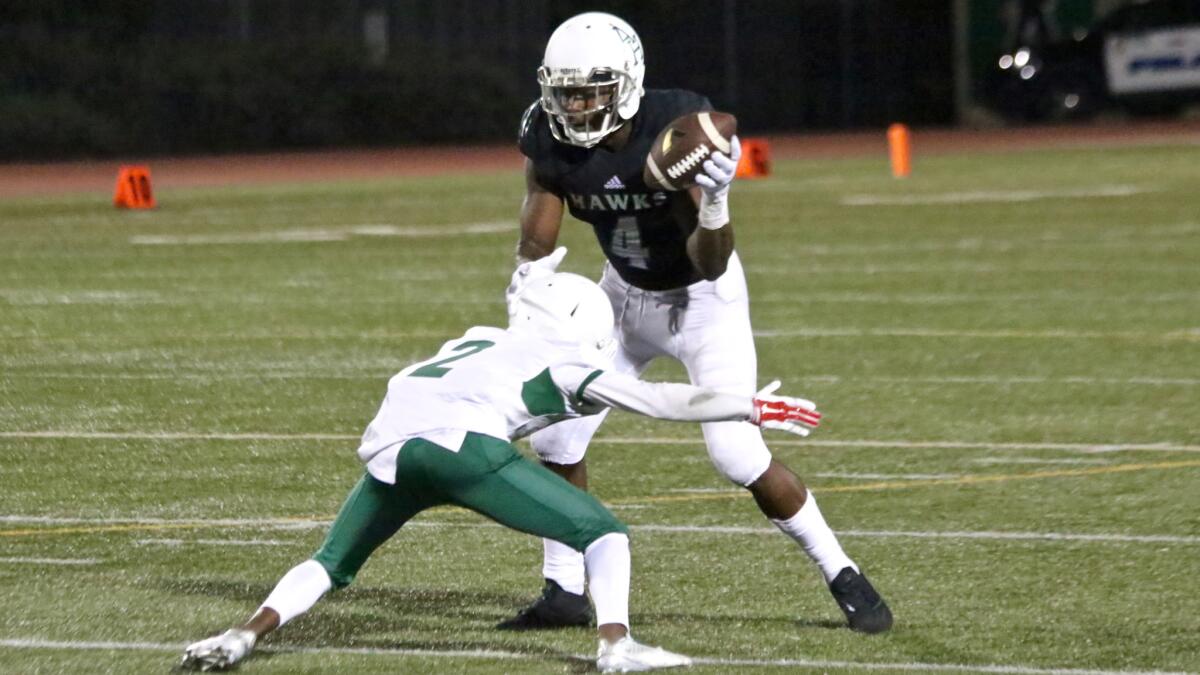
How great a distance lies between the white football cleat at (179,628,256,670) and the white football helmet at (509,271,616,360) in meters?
0.96

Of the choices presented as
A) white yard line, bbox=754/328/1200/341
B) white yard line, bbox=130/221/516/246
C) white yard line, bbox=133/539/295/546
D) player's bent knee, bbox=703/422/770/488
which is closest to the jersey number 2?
player's bent knee, bbox=703/422/770/488

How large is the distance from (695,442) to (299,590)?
3.82 meters

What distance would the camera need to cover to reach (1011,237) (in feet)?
57.1

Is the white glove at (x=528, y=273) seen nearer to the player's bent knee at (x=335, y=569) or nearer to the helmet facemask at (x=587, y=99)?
the helmet facemask at (x=587, y=99)

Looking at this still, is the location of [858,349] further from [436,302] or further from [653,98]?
[653,98]

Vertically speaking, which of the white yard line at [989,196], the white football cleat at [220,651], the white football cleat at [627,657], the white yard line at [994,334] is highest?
the white football cleat at [220,651]

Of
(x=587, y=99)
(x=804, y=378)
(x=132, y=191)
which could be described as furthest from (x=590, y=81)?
(x=132, y=191)

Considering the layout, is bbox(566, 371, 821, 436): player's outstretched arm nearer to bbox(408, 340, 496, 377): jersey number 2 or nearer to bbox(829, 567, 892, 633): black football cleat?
bbox(408, 340, 496, 377): jersey number 2

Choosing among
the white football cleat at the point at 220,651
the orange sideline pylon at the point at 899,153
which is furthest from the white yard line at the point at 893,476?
the orange sideline pylon at the point at 899,153

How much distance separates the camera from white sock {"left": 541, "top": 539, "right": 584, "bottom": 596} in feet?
19.6

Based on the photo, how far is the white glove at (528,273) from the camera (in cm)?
566

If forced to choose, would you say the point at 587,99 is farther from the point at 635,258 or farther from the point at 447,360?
the point at 447,360

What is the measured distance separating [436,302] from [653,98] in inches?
290

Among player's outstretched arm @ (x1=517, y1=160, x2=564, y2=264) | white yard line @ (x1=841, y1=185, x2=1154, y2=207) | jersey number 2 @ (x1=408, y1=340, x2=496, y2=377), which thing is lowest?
white yard line @ (x1=841, y1=185, x2=1154, y2=207)
